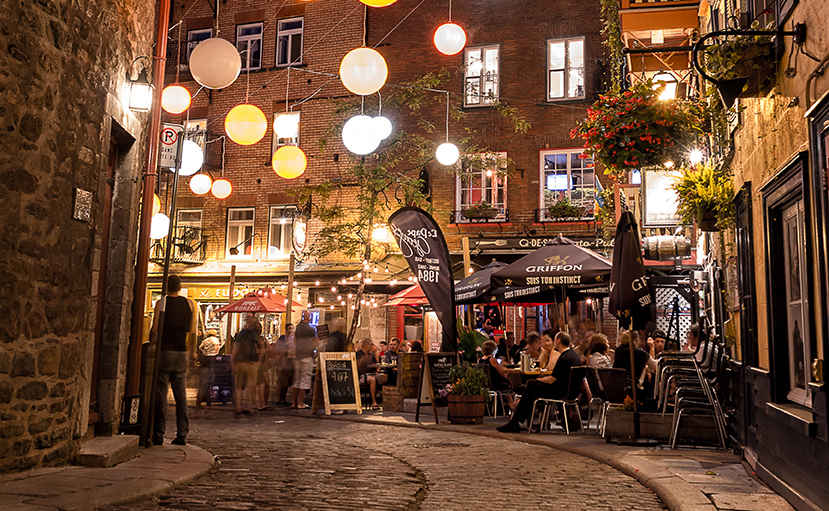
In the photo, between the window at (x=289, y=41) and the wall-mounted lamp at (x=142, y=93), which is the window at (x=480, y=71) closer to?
the window at (x=289, y=41)

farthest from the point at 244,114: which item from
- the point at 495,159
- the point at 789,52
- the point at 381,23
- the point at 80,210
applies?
the point at 381,23

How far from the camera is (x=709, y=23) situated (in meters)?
9.31

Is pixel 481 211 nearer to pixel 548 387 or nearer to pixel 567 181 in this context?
pixel 567 181

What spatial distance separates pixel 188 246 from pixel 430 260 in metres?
13.5

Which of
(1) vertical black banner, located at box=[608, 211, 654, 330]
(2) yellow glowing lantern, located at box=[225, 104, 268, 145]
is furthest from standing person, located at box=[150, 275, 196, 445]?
(1) vertical black banner, located at box=[608, 211, 654, 330]

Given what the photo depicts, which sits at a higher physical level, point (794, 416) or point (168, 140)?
point (168, 140)

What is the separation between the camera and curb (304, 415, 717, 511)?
530 cm

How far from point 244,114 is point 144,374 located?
144 inches

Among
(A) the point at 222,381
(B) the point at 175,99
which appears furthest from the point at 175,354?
(A) the point at 222,381

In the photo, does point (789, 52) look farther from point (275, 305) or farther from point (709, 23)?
point (275, 305)

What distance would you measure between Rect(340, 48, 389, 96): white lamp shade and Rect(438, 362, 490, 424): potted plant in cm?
465

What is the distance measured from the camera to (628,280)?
8.38m

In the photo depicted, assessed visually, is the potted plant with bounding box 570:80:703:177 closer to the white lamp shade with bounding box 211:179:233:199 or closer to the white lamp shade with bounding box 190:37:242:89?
the white lamp shade with bounding box 190:37:242:89

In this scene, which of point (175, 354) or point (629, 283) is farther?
point (629, 283)
